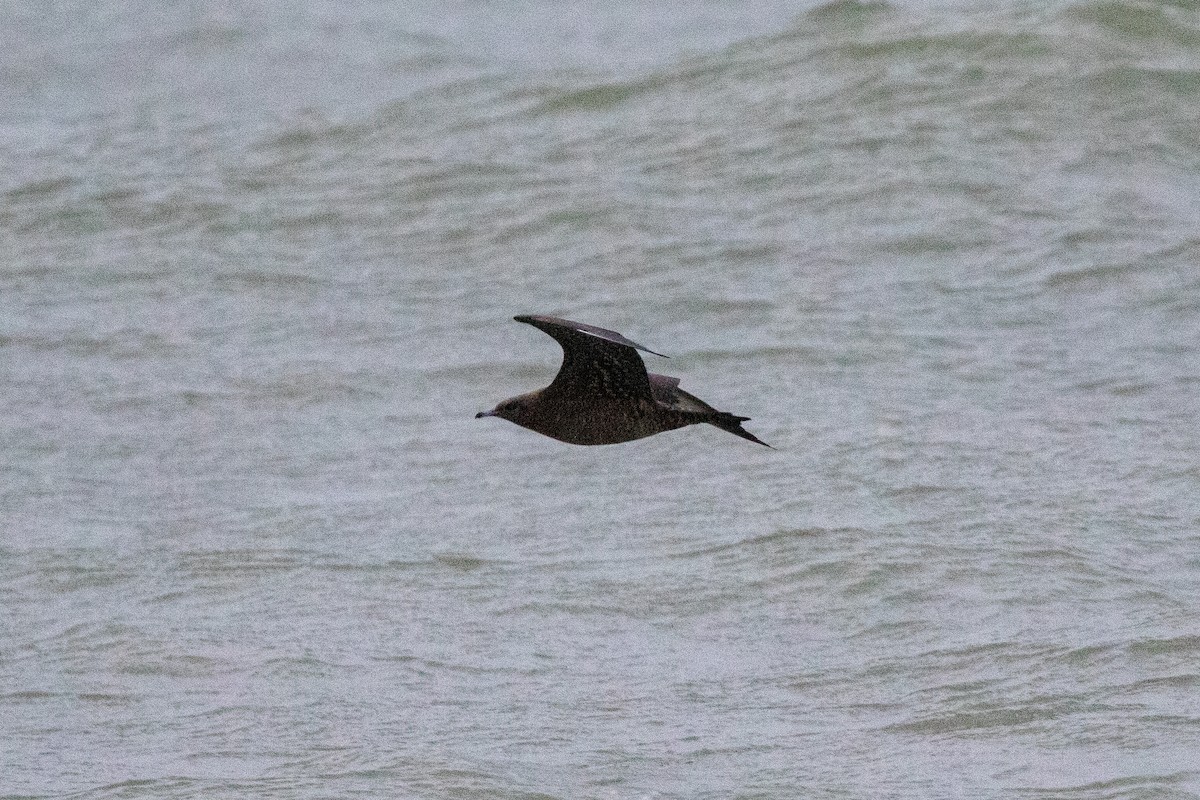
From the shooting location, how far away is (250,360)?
41.9 feet

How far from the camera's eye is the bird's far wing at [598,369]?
6.29 meters

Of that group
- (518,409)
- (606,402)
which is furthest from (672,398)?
(518,409)

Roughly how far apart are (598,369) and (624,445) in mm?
4894

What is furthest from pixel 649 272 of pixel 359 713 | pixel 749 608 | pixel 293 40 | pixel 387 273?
pixel 293 40

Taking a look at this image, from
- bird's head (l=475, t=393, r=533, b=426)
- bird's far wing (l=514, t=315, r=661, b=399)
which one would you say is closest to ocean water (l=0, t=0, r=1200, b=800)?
bird's head (l=475, t=393, r=533, b=426)

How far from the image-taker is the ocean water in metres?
8.77

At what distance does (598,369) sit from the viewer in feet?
21.6

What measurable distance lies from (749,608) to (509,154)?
6.42 m

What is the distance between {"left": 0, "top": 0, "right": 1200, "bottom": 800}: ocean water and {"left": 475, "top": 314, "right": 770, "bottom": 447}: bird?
75.8 inches

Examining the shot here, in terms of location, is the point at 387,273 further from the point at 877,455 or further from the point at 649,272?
the point at 877,455

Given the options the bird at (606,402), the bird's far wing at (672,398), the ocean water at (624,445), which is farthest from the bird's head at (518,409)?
the ocean water at (624,445)

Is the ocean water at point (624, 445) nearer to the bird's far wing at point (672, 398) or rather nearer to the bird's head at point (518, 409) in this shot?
the bird's head at point (518, 409)

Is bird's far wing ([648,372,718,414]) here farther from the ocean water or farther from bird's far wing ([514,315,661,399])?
the ocean water

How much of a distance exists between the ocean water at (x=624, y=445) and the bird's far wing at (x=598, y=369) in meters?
2.04
